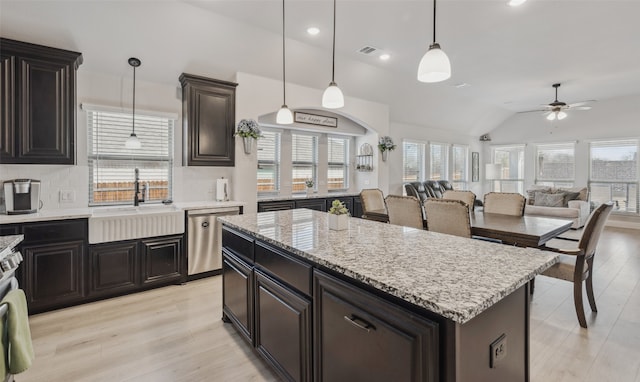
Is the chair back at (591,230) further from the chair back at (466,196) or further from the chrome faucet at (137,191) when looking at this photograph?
the chrome faucet at (137,191)

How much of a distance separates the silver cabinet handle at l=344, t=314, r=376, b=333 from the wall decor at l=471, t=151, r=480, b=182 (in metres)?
9.88

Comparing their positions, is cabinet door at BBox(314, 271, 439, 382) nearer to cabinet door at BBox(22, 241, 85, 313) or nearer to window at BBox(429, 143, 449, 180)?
cabinet door at BBox(22, 241, 85, 313)

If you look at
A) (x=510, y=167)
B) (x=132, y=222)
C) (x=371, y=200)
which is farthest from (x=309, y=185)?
(x=510, y=167)

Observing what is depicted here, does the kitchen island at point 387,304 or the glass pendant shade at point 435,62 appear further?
the glass pendant shade at point 435,62

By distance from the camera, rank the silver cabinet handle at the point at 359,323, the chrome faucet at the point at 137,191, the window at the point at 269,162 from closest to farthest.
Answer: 1. the silver cabinet handle at the point at 359,323
2. the chrome faucet at the point at 137,191
3. the window at the point at 269,162

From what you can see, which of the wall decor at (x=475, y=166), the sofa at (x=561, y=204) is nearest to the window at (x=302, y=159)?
the sofa at (x=561, y=204)

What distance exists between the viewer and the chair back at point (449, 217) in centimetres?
295

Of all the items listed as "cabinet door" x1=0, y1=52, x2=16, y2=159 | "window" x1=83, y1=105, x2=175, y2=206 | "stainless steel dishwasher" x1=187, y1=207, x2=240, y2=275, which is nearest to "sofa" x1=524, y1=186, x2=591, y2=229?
"stainless steel dishwasher" x1=187, y1=207, x2=240, y2=275

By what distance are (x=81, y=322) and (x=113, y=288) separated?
0.54 metres

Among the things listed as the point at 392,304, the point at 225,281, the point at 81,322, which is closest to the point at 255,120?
the point at 225,281

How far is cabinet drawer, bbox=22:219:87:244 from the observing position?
291 centimetres

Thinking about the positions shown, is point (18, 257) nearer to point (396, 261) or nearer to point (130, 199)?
point (396, 261)

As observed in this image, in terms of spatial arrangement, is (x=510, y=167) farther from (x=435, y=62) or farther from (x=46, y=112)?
(x=46, y=112)

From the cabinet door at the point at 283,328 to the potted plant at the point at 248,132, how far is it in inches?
104
